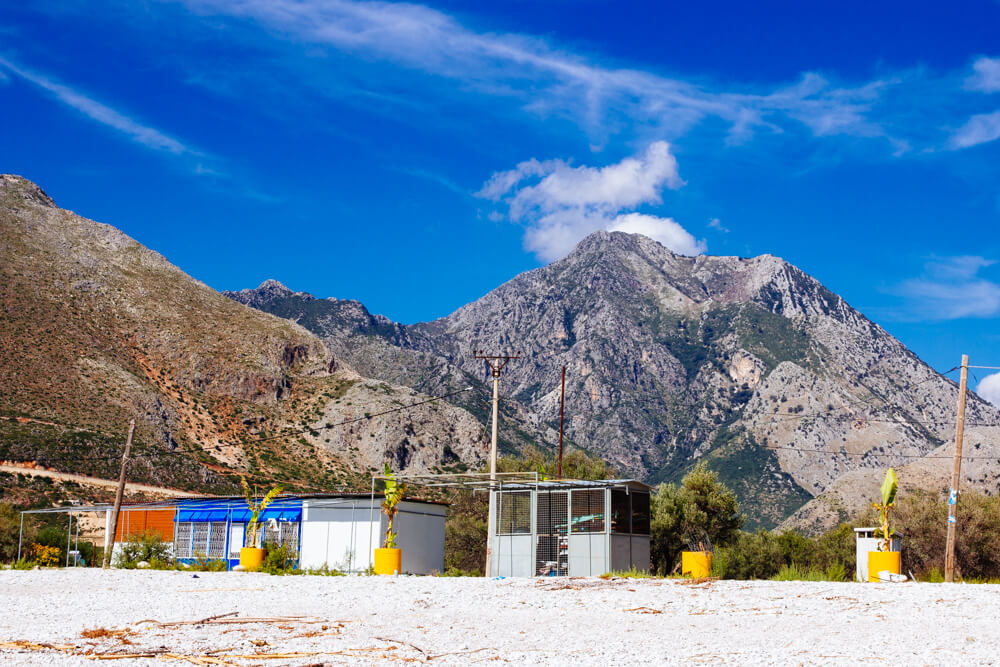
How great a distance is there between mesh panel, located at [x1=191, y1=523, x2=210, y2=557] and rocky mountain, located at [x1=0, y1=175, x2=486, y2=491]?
29.4 m

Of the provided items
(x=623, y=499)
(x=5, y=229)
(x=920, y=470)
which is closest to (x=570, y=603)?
(x=623, y=499)

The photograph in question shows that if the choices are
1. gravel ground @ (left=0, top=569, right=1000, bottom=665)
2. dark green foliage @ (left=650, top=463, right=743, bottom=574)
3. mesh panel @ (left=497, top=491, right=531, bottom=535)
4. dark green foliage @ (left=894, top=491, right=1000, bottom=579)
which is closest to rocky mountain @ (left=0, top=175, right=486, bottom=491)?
dark green foliage @ (left=650, top=463, right=743, bottom=574)

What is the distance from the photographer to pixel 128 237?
107m

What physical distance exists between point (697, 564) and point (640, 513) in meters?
7.64

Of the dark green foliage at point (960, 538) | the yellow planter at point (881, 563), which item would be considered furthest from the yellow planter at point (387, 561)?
the dark green foliage at point (960, 538)

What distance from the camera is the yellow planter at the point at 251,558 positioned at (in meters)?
25.8

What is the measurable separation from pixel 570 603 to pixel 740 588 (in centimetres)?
321

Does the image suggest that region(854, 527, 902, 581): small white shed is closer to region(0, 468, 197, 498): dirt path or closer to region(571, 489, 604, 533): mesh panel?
region(571, 489, 604, 533): mesh panel

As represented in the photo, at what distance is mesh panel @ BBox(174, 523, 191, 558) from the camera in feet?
115

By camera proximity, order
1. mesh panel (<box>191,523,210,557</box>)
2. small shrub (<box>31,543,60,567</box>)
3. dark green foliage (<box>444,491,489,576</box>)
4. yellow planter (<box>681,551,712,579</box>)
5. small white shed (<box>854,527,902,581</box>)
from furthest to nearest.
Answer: dark green foliage (<box>444,491,489,576</box>), mesh panel (<box>191,523,210,557</box>), small shrub (<box>31,543,60,567</box>), small white shed (<box>854,527,902,581</box>), yellow planter (<box>681,551,712,579</box>)

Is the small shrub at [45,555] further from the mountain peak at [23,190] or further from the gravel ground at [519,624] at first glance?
the mountain peak at [23,190]

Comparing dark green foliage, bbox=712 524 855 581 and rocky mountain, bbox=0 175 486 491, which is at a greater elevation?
rocky mountain, bbox=0 175 486 491

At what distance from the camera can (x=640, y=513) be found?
26672 mm

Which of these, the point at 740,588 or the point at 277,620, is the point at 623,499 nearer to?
the point at 740,588
